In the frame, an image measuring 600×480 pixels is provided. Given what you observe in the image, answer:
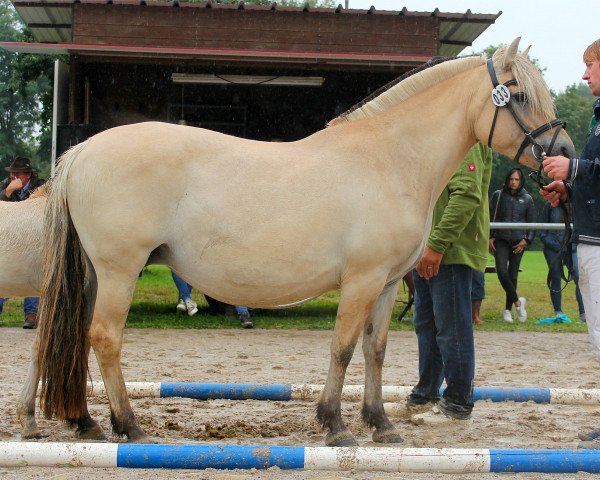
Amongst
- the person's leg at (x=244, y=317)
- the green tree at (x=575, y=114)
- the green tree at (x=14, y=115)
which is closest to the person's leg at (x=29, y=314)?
the person's leg at (x=244, y=317)

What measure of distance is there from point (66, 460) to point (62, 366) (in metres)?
0.88

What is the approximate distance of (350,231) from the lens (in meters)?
4.74

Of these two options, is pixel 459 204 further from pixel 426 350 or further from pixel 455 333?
pixel 426 350

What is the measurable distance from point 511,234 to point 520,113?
7.36 m

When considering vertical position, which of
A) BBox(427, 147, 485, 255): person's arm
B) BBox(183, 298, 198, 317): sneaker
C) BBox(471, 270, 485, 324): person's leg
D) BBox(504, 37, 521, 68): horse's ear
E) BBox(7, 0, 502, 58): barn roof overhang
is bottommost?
BBox(183, 298, 198, 317): sneaker

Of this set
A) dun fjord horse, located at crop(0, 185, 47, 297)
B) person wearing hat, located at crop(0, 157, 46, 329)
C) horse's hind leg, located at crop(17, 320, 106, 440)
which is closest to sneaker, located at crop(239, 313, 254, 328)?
person wearing hat, located at crop(0, 157, 46, 329)

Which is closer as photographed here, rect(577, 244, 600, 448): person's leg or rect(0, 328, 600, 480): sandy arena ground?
rect(577, 244, 600, 448): person's leg

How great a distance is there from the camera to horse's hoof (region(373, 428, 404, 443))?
507 centimetres

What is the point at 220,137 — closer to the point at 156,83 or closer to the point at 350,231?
the point at 350,231

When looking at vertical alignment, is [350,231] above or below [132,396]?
above

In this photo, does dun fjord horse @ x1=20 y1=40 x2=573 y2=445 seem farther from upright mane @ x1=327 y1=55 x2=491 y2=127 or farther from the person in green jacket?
the person in green jacket

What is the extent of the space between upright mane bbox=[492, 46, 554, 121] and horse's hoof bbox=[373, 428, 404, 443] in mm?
2170

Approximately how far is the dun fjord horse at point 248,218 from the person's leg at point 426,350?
91cm

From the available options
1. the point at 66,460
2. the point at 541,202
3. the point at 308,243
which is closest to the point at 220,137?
the point at 308,243
